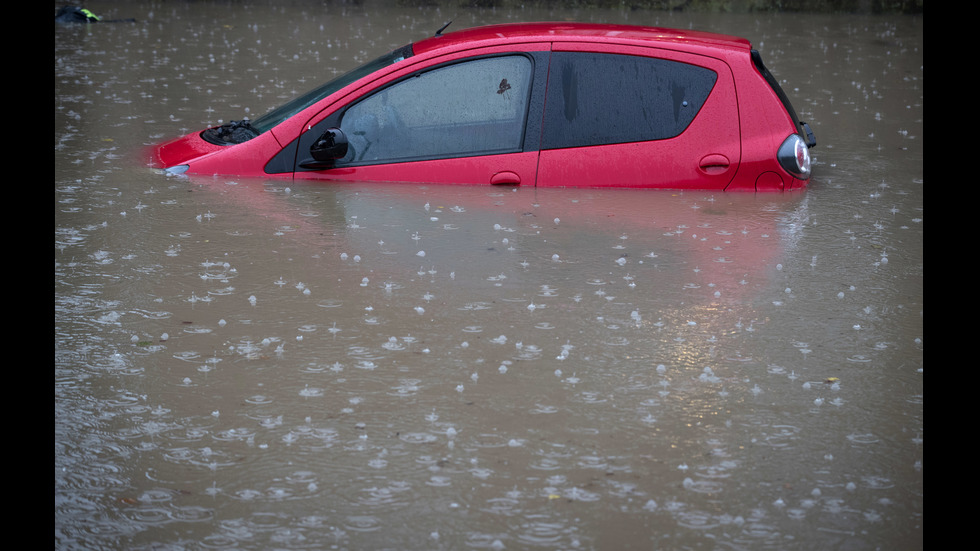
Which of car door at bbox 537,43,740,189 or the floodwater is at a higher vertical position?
car door at bbox 537,43,740,189

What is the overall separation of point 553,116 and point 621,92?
0.49 meters

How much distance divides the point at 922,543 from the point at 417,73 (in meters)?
4.42

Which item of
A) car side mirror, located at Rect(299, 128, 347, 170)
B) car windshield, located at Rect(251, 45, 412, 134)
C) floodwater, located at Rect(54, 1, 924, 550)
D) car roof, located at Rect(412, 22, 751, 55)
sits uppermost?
car roof, located at Rect(412, 22, 751, 55)

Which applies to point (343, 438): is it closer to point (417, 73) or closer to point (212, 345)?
point (212, 345)

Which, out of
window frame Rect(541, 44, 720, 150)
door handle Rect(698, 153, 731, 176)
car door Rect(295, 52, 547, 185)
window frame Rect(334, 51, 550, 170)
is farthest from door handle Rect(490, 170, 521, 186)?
door handle Rect(698, 153, 731, 176)

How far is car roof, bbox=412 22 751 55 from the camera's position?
21.8 feet

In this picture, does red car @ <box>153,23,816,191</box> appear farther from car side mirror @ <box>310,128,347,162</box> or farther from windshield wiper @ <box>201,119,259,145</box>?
windshield wiper @ <box>201,119,259,145</box>

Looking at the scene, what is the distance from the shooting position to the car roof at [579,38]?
665 centimetres

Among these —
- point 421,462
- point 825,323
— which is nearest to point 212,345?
point 421,462

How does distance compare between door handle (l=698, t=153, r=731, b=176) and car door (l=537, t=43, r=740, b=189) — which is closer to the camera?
car door (l=537, t=43, r=740, b=189)

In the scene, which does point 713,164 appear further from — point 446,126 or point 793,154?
point 446,126

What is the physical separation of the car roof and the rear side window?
126 mm

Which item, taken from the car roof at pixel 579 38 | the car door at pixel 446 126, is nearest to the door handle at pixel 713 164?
the car roof at pixel 579 38

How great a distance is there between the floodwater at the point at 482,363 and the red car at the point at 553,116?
195 millimetres
